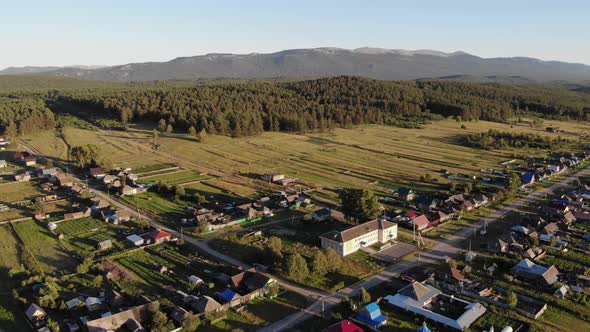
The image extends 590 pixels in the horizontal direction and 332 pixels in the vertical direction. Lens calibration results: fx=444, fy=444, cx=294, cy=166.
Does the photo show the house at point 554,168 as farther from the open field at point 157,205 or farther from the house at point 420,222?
the open field at point 157,205

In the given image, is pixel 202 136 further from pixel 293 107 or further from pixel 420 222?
pixel 420 222

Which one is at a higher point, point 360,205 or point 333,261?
point 360,205

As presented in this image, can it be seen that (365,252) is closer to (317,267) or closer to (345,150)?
(317,267)

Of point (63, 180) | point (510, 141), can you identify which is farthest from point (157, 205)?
point (510, 141)

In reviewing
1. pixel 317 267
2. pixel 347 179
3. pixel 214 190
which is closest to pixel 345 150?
pixel 347 179

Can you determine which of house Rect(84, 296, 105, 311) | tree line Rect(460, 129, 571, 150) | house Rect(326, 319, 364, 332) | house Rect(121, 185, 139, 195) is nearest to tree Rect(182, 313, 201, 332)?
house Rect(84, 296, 105, 311)

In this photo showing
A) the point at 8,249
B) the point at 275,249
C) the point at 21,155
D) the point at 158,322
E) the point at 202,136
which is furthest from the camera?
the point at 202,136
